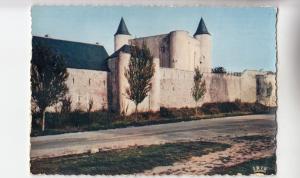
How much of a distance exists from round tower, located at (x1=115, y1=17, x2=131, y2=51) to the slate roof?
10cm

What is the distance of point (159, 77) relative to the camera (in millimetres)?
3252

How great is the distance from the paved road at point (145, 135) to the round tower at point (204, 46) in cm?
31

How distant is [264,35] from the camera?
3.19 m

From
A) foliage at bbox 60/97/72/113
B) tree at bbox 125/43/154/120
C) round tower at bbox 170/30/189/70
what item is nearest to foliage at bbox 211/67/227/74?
round tower at bbox 170/30/189/70

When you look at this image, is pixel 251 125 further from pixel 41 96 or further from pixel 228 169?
pixel 41 96

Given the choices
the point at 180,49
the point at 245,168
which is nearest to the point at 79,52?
the point at 180,49

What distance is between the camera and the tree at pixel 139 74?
325 centimetres

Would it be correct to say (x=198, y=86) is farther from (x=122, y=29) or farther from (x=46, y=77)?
(x=46, y=77)

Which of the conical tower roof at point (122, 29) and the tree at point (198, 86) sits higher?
the conical tower roof at point (122, 29)

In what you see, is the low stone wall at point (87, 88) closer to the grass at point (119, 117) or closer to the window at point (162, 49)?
the grass at point (119, 117)

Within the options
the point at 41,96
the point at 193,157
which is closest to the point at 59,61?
the point at 41,96

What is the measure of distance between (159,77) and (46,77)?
643mm

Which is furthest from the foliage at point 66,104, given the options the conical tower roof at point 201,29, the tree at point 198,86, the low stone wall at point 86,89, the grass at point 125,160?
the conical tower roof at point 201,29

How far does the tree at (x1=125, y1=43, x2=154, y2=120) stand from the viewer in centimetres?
325
